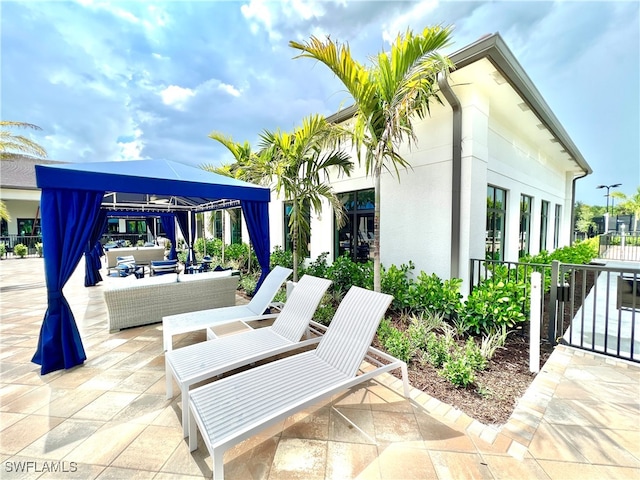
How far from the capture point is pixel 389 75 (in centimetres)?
378

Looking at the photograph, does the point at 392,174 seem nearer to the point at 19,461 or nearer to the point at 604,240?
the point at 19,461

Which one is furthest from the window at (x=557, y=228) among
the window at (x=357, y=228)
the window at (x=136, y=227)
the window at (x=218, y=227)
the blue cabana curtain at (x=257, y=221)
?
the window at (x=136, y=227)

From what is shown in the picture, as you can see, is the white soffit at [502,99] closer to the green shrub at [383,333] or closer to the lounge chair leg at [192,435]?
the green shrub at [383,333]

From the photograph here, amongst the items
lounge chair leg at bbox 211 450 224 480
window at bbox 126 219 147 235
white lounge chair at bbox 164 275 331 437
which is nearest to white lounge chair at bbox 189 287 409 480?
lounge chair leg at bbox 211 450 224 480

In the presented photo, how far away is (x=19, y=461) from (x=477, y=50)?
6.86 metres

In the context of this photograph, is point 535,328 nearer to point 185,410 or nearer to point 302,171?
point 185,410

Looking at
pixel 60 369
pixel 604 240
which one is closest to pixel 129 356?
pixel 60 369

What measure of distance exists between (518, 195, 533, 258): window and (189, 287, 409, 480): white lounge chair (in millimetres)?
7603

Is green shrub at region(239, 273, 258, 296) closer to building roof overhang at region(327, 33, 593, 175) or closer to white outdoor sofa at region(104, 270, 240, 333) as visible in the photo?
white outdoor sofa at region(104, 270, 240, 333)

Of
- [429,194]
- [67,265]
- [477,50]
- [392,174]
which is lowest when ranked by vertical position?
[67,265]

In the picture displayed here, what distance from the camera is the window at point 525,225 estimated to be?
8.24 meters

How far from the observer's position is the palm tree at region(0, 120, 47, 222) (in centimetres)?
910

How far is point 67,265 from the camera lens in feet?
11.6

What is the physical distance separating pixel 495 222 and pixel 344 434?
20.4 ft
